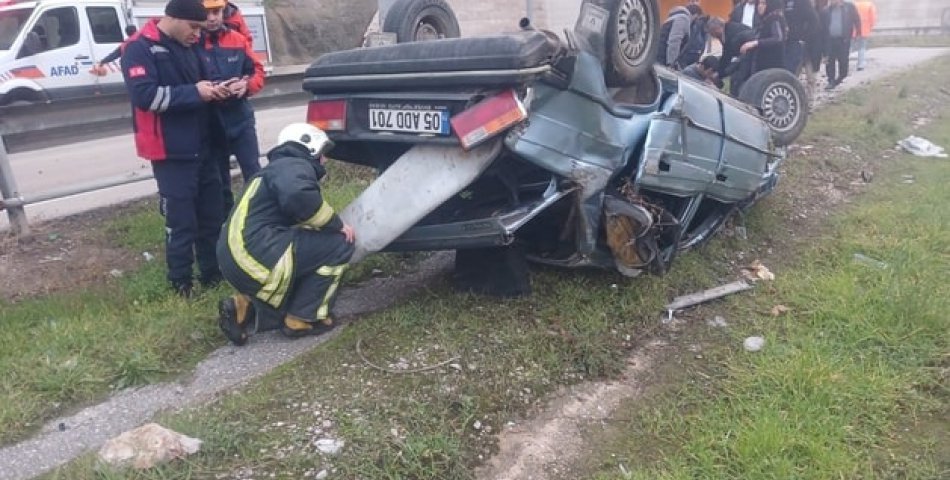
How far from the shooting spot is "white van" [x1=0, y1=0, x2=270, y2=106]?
1210 centimetres

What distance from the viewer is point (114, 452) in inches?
103

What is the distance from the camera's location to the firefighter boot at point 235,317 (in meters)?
3.62

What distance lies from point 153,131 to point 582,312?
2311 mm

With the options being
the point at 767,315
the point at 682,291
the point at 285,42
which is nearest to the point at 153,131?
the point at 682,291

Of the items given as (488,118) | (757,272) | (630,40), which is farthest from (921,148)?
(488,118)

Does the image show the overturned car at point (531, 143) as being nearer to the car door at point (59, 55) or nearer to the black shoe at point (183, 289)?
the black shoe at point (183, 289)

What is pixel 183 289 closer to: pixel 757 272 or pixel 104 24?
pixel 757 272

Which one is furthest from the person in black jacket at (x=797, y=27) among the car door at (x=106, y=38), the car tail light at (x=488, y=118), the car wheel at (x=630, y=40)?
the car door at (x=106, y=38)

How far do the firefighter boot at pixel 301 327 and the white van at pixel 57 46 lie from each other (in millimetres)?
9269

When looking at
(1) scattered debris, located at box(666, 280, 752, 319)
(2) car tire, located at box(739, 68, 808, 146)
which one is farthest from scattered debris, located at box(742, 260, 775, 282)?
(2) car tire, located at box(739, 68, 808, 146)

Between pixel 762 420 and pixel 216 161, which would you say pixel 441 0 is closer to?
pixel 216 161

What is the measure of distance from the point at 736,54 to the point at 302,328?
685 centimetres

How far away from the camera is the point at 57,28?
12984 millimetres

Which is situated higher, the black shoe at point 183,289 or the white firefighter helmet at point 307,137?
the white firefighter helmet at point 307,137
